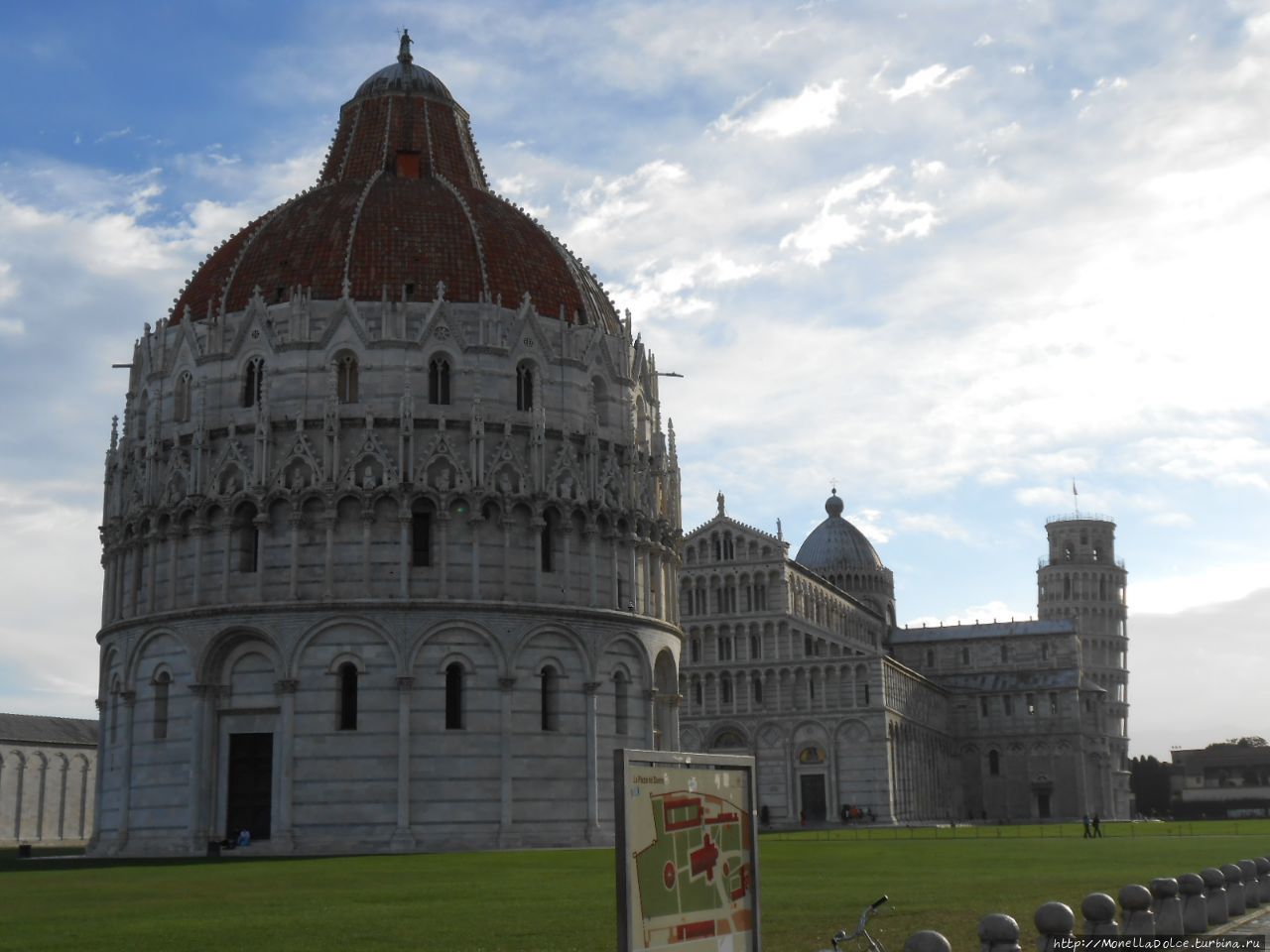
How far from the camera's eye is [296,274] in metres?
59.5

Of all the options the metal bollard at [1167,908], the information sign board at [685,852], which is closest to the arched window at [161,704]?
the metal bollard at [1167,908]

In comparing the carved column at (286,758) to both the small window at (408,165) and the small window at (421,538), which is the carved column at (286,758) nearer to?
the small window at (421,538)

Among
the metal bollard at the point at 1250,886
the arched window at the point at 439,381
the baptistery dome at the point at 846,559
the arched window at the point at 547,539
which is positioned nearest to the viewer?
the metal bollard at the point at 1250,886

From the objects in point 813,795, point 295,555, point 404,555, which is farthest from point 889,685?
point 295,555

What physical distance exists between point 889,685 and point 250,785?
67163mm

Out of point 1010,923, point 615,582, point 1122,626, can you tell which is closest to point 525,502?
point 615,582

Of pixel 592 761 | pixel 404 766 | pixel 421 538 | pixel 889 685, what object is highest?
pixel 421 538

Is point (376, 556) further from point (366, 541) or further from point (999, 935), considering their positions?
point (999, 935)

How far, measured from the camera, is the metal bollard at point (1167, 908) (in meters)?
19.7

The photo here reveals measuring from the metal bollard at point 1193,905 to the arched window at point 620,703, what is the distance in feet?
127

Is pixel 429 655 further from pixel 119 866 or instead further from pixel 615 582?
pixel 119 866

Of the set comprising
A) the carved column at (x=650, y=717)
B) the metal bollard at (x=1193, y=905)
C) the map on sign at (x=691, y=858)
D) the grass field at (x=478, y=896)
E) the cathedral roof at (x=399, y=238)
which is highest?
the cathedral roof at (x=399, y=238)

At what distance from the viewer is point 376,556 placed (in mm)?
55094

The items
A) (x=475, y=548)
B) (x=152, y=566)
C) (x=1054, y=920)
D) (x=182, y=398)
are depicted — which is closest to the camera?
(x=1054, y=920)
